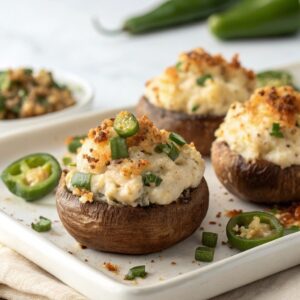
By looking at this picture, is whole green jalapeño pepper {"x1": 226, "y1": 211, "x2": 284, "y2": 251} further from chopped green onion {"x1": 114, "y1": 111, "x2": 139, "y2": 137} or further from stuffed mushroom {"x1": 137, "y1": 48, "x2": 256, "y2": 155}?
stuffed mushroom {"x1": 137, "y1": 48, "x2": 256, "y2": 155}

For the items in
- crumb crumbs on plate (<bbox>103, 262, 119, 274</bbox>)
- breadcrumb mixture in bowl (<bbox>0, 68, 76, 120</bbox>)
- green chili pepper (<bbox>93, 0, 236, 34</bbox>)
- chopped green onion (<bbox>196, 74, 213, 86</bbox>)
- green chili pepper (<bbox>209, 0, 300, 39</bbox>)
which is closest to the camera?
crumb crumbs on plate (<bbox>103, 262, 119, 274</bbox>)

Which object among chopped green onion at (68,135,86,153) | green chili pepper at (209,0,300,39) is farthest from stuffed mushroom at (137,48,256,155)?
green chili pepper at (209,0,300,39)

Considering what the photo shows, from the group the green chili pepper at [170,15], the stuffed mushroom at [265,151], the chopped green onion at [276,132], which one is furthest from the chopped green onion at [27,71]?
the chopped green onion at [276,132]

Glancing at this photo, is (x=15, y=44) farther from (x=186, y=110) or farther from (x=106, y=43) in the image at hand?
(x=186, y=110)

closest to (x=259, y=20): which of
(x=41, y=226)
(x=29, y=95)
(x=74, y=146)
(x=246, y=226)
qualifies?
(x=29, y=95)

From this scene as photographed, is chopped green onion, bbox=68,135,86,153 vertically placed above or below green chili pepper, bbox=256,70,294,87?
below

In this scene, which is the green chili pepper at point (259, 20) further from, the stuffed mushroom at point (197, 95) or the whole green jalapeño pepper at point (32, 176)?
the whole green jalapeño pepper at point (32, 176)

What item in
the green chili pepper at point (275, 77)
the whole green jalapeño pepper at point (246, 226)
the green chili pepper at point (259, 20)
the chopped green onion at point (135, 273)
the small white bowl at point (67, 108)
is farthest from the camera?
the green chili pepper at point (259, 20)

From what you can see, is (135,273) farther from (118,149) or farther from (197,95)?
(197,95)
